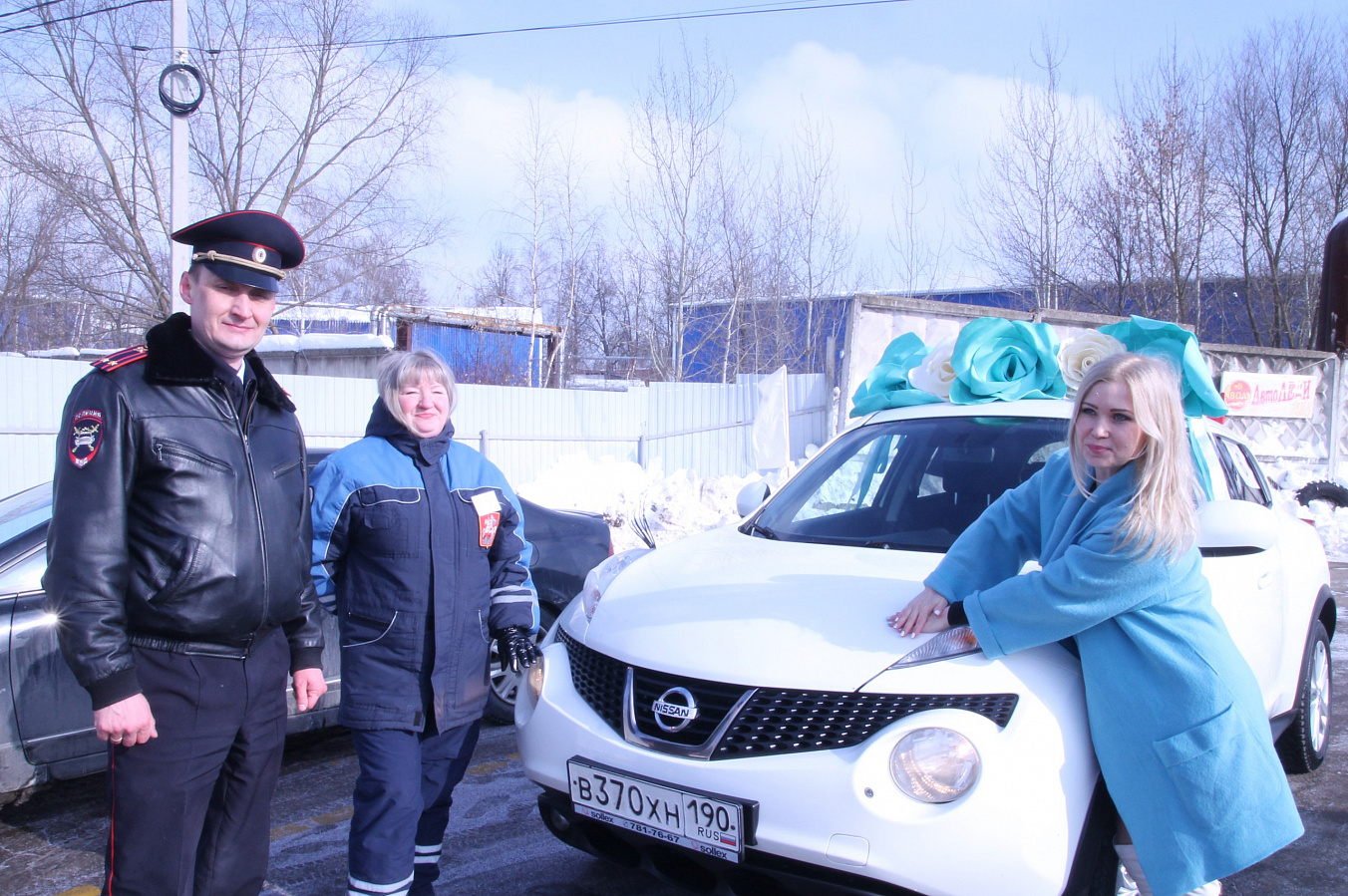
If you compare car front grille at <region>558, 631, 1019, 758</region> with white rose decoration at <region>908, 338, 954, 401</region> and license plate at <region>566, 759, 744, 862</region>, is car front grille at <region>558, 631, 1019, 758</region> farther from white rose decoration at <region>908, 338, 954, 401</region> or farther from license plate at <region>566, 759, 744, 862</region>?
white rose decoration at <region>908, 338, 954, 401</region>

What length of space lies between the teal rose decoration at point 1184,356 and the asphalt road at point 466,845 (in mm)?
1615

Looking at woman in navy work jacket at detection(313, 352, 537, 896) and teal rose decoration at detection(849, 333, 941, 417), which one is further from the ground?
teal rose decoration at detection(849, 333, 941, 417)

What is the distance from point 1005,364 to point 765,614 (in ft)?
5.98

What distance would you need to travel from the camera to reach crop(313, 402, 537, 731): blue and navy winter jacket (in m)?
2.65

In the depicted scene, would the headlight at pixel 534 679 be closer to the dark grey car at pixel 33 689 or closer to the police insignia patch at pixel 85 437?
the police insignia patch at pixel 85 437

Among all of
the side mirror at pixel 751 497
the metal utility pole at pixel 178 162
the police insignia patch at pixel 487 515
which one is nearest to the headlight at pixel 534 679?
the police insignia patch at pixel 487 515

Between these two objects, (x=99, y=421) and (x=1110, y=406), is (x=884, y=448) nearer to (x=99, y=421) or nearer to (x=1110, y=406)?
(x=1110, y=406)

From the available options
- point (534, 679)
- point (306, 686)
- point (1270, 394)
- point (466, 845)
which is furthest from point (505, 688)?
point (1270, 394)

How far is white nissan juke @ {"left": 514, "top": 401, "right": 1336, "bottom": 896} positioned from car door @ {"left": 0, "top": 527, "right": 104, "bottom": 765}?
177cm

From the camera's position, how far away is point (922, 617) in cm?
235

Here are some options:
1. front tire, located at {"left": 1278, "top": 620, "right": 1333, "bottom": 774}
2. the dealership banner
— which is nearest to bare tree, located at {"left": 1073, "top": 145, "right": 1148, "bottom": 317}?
the dealership banner

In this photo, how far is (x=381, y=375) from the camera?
2.79 m

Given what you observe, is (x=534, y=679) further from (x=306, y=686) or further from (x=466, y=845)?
(x=466, y=845)

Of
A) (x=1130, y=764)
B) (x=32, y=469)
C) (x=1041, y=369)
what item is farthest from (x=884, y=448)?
(x=32, y=469)
